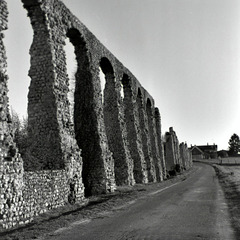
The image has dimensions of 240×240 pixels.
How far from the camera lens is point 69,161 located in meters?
12.8

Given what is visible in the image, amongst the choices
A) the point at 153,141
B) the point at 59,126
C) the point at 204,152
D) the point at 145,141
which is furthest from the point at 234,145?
the point at 59,126

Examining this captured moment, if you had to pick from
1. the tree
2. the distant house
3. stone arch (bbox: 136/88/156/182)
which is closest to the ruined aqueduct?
stone arch (bbox: 136/88/156/182)

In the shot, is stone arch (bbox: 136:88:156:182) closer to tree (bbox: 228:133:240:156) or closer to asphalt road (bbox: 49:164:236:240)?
asphalt road (bbox: 49:164:236:240)

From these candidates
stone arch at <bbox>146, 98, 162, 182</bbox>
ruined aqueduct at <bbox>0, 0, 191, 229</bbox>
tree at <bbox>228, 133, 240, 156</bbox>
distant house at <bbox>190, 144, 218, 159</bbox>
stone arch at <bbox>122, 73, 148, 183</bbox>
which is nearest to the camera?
ruined aqueduct at <bbox>0, 0, 191, 229</bbox>

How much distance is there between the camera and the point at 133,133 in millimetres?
26141

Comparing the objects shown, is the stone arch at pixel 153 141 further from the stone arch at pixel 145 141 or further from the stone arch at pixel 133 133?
the stone arch at pixel 133 133

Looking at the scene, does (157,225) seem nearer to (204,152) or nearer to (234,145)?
(234,145)

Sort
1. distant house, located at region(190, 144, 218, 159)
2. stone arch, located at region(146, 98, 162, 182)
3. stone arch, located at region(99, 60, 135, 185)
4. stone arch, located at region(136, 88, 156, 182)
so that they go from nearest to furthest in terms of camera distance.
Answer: stone arch, located at region(99, 60, 135, 185) → stone arch, located at region(136, 88, 156, 182) → stone arch, located at region(146, 98, 162, 182) → distant house, located at region(190, 144, 218, 159)

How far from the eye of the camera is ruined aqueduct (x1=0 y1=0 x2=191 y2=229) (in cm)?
909

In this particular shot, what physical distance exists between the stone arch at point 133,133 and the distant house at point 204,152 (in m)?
95.6

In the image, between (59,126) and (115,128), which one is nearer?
(59,126)

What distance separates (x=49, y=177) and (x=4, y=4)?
554cm

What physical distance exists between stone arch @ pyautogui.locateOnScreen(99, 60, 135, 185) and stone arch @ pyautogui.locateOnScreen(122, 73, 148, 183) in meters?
3.41

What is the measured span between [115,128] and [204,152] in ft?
356
